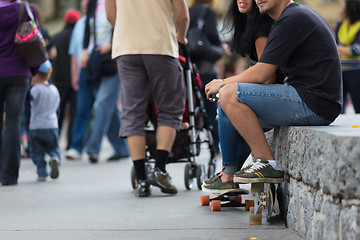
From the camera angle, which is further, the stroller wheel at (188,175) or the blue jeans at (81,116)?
the blue jeans at (81,116)

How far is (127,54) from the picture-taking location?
646cm

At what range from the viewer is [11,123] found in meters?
7.38

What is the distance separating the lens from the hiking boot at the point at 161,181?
6377 mm

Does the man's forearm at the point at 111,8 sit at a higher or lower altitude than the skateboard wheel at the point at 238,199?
higher

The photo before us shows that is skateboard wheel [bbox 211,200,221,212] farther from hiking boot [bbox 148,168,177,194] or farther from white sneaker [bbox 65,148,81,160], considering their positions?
white sneaker [bbox 65,148,81,160]

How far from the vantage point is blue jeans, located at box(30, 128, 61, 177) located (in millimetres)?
8016

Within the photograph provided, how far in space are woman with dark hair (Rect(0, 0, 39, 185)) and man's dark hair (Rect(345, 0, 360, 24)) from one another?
4105 millimetres

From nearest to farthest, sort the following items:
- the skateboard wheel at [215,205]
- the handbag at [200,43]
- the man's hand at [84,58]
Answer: the skateboard wheel at [215,205], the handbag at [200,43], the man's hand at [84,58]

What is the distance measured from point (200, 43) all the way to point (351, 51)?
1905 mm

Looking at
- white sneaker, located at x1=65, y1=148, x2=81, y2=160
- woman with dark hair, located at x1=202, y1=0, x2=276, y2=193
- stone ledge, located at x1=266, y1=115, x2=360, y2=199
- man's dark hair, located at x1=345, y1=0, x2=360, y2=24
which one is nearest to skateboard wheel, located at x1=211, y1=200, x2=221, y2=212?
woman with dark hair, located at x1=202, y1=0, x2=276, y2=193

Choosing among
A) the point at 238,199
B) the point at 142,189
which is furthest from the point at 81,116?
the point at 238,199

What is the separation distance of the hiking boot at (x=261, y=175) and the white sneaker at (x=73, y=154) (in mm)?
6254

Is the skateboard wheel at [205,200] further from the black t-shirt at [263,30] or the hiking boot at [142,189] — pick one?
the black t-shirt at [263,30]

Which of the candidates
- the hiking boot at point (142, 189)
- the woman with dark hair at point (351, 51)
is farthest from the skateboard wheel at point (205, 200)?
the woman with dark hair at point (351, 51)
